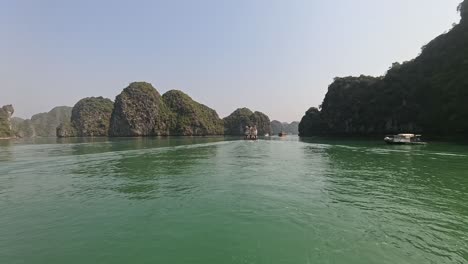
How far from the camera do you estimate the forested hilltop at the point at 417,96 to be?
84.3m

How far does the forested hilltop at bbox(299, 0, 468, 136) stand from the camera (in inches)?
3317

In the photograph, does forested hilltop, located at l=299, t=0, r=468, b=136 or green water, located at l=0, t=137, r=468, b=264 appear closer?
green water, located at l=0, t=137, r=468, b=264

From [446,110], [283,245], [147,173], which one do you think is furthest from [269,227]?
[446,110]

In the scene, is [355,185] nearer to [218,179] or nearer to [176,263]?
[218,179]

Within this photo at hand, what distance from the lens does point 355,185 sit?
21.3 m

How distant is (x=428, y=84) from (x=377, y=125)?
35.7 m

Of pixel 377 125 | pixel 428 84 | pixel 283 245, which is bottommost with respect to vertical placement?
pixel 283 245

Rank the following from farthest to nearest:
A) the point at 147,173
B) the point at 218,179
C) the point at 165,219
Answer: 1. the point at 147,173
2. the point at 218,179
3. the point at 165,219

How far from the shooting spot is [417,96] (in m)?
109

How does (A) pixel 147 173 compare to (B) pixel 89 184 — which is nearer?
(B) pixel 89 184

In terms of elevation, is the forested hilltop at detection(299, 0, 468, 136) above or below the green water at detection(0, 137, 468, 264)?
above

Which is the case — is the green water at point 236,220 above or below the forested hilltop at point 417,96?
below

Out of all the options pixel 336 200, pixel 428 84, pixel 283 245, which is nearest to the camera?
pixel 283 245

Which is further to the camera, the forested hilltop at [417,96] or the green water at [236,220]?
the forested hilltop at [417,96]
